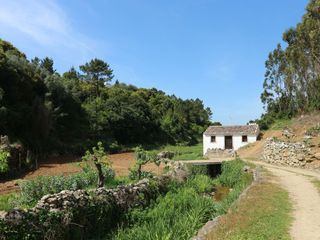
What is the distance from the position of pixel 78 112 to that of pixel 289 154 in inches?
1082

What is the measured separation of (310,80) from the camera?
149ft

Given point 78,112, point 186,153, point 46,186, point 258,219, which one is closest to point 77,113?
point 78,112

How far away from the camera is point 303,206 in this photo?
11594 millimetres

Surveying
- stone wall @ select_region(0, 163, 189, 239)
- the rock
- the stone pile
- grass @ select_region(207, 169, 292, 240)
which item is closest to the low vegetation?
the rock

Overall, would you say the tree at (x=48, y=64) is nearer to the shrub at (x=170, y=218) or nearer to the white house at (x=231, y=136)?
the white house at (x=231, y=136)

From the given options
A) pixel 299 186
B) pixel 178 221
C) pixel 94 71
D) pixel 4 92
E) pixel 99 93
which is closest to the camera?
pixel 178 221

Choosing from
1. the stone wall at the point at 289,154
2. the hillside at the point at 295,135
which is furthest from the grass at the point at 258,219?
the hillside at the point at 295,135

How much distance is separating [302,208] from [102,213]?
585 cm

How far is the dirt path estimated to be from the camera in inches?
336

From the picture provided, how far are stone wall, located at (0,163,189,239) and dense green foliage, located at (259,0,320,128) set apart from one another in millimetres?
27456

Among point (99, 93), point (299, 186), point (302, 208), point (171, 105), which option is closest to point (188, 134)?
point (171, 105)

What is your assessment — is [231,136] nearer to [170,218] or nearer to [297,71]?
[297,71]

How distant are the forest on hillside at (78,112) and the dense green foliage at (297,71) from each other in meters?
16.3

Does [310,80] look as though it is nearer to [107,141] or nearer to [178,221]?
[107,141]
